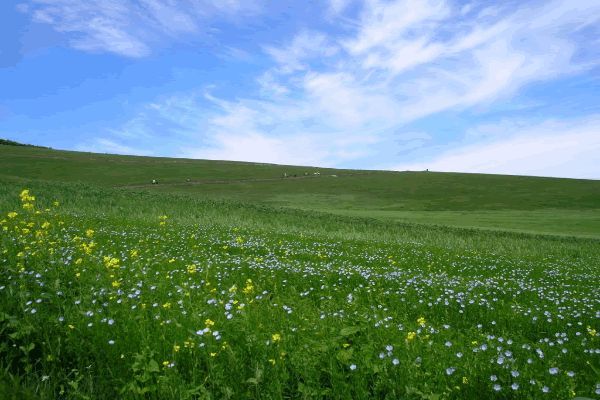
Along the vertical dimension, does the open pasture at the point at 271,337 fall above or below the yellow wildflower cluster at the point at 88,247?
below

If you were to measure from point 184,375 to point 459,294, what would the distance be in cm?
612

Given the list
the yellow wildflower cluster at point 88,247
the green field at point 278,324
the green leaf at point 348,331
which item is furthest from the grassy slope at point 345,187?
the green leaf at point 348,331

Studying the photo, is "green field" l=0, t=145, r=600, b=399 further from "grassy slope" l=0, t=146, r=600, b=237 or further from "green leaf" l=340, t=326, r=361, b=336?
"grassy slope" l=0, t=146, r=600, b=237

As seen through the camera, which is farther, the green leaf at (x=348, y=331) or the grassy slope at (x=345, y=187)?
the grassy slope at (x=345, y=187)

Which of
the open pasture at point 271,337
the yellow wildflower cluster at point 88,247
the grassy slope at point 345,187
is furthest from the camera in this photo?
the grassy slope at point 345,187

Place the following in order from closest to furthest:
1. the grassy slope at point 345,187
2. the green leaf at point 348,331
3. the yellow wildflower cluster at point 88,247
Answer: the green leaf at point 348,331
the yellow wildflower cluster at point 88,247
the grassy slope at point 345,187

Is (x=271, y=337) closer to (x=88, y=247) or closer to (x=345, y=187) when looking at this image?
(x=88, y=247)

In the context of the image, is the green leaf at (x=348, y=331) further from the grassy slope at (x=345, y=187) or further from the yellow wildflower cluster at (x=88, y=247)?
the grassy slope at (x=345, y=187)

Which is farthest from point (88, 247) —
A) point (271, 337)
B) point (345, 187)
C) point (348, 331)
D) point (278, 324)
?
point (345, 187)

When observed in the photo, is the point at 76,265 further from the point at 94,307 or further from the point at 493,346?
the point at 493,346

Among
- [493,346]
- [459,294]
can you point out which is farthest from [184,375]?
[459,294]

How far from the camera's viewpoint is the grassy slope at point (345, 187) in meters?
62.8

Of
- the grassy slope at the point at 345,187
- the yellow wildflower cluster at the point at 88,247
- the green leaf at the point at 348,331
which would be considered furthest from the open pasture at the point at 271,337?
the grassy slope at the point at 345,187

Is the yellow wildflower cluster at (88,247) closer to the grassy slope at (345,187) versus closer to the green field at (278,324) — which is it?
the green field at (278,324)
